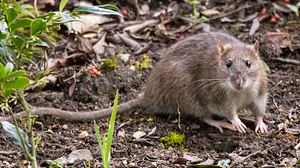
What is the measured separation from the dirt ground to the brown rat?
0.34 feet

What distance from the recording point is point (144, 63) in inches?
287

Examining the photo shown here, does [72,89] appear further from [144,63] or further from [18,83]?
[18,83]

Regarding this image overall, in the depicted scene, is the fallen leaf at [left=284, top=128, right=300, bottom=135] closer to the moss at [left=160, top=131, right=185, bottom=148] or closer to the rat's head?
the rat's head

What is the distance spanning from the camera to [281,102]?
21.6 feet

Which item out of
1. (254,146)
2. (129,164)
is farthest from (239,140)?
(129,164)

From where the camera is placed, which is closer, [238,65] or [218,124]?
[238,65]

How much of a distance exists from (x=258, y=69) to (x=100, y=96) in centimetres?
166

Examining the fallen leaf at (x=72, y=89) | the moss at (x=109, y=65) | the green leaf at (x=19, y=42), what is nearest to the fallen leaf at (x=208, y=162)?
the green leaf at (x=19, y=42)

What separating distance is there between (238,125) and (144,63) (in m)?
1.67

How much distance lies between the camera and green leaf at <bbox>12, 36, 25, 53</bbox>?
12.9 ft

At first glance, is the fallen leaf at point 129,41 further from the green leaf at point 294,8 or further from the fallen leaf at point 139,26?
the green leaf at point 294,8

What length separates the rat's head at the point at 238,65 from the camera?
19.4 ft

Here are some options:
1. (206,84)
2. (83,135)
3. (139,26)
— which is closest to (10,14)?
(83,135)

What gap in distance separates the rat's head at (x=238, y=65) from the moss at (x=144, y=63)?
1302mm
